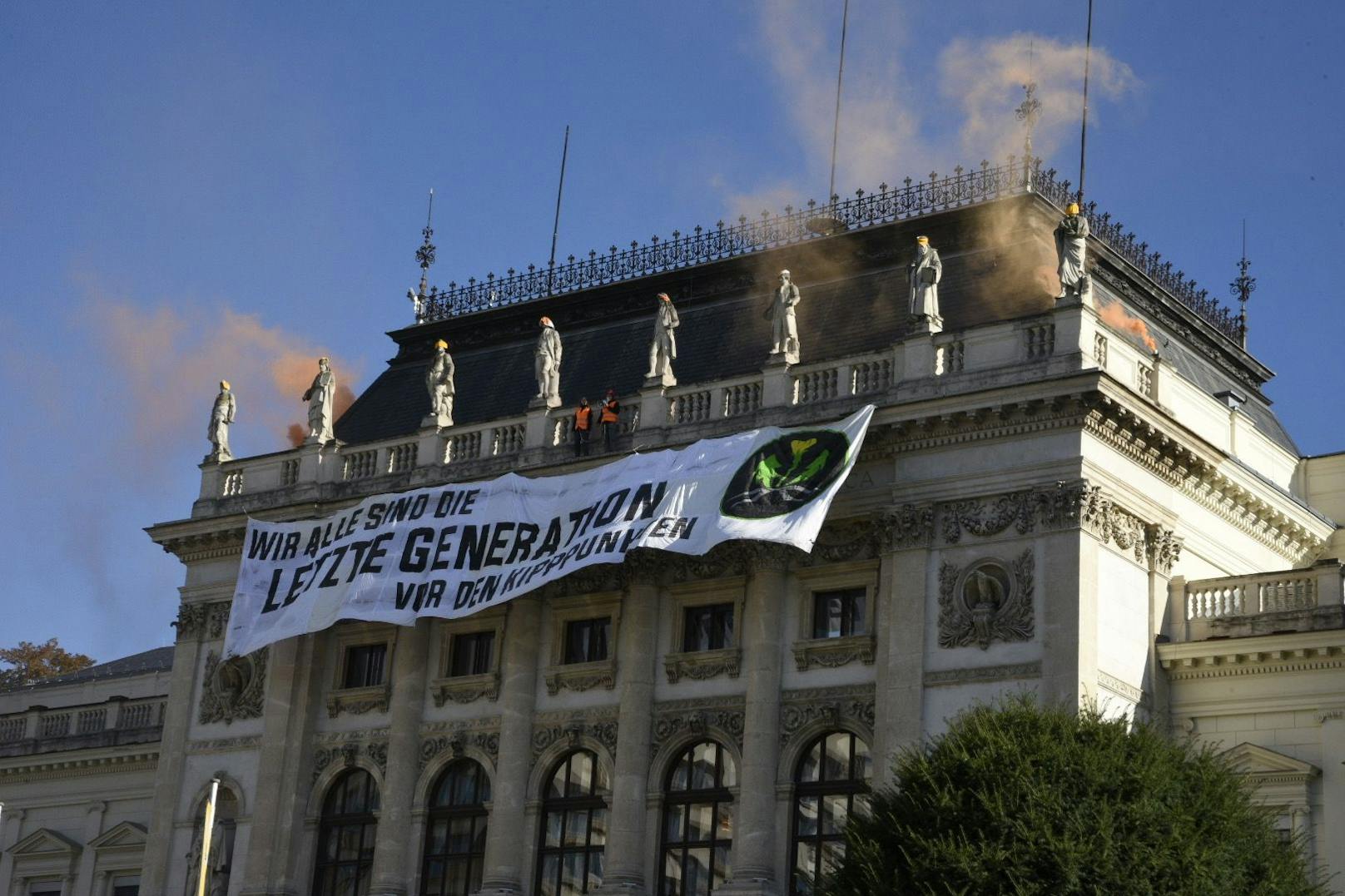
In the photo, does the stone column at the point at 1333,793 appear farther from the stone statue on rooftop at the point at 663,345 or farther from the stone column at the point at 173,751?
the stone column at the point at 173,751

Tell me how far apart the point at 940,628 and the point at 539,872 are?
29.6 ft

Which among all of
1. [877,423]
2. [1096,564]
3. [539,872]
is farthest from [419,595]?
[1096,564]

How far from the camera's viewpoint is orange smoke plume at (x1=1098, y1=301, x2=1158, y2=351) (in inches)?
1615

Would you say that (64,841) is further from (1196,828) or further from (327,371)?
(1196,828)

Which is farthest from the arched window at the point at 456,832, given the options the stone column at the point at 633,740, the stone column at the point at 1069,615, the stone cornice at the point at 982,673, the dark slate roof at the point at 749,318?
the stone column at the point at 1069,615

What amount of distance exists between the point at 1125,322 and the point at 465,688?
14.0 m

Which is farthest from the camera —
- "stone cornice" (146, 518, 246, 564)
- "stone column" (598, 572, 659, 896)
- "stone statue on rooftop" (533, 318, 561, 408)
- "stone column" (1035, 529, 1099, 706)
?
"stone cornice" (146, 518, 246, 564)

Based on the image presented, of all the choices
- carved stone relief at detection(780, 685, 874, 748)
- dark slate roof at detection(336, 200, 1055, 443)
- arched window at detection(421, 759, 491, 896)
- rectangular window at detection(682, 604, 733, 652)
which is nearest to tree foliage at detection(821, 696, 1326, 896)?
carved stone relief at detection(780, 685, 874, 748)

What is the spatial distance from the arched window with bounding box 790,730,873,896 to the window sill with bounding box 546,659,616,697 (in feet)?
13.9

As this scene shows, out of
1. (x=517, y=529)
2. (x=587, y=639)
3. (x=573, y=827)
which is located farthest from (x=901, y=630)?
(x=517, y=529)

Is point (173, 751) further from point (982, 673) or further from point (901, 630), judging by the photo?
point (982, 673)

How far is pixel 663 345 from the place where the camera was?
135ft

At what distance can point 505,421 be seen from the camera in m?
42.9

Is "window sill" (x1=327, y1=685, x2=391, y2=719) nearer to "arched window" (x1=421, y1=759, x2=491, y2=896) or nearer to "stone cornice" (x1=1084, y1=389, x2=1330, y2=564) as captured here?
"arched window" (x1=421, y1=759, x2=491, y2=896)
